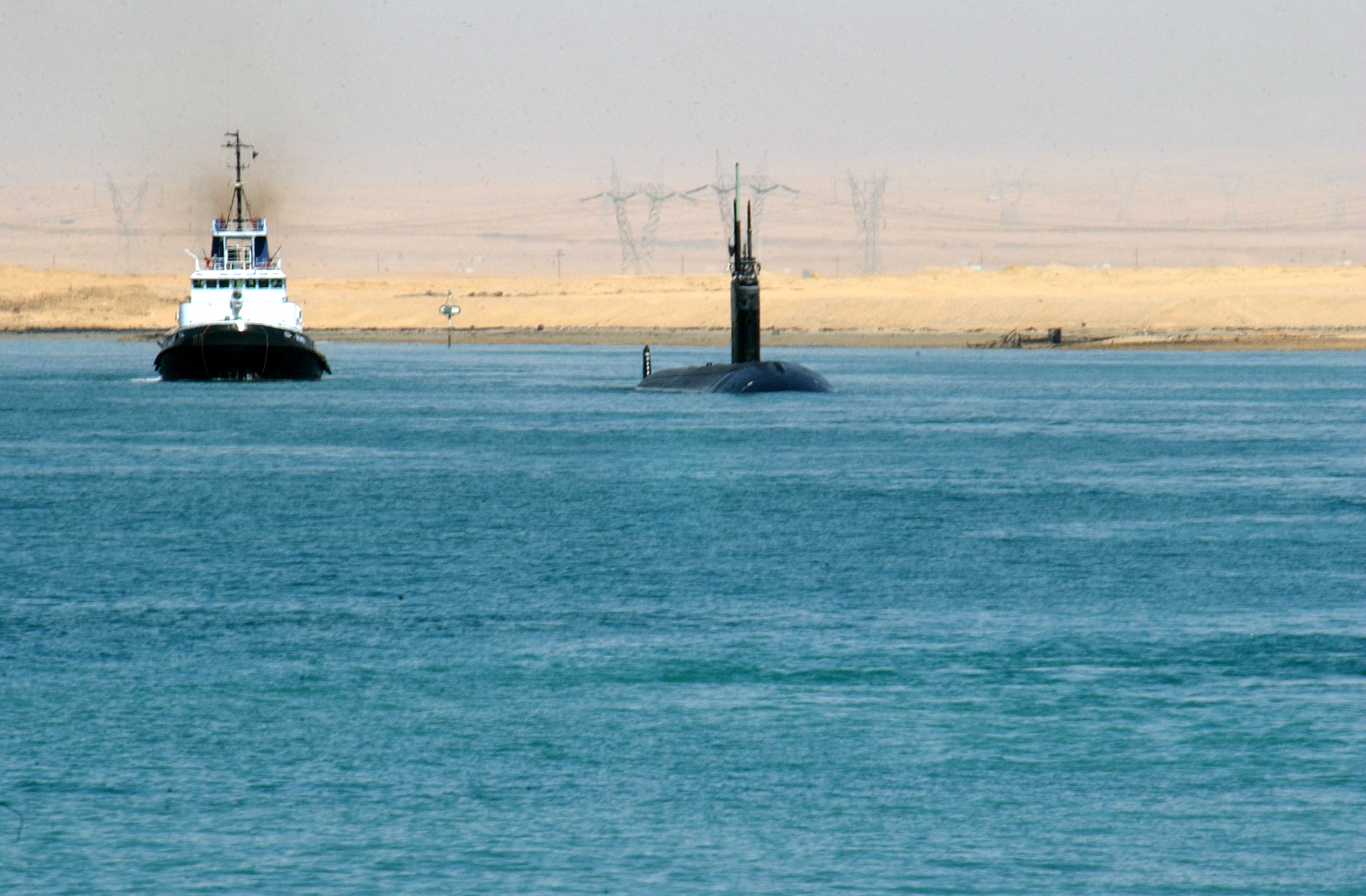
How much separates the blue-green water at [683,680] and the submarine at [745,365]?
133ft

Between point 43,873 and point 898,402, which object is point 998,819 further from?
point 898,402

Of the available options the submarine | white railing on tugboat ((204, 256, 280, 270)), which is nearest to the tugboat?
white railing on tugboat ((204, 256, 280, 270))

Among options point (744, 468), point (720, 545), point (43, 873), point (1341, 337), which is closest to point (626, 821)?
point (43, 873)

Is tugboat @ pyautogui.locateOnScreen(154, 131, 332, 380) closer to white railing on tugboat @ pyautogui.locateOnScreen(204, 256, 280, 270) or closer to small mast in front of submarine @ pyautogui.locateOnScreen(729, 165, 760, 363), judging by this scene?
white railing on tugboat @ pyautogui.locateOnScreen(204, 256, 280, 270)

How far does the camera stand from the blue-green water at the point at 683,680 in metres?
16.1

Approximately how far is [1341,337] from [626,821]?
591 feet

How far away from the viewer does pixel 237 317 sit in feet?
360

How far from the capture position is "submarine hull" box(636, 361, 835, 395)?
99.1 metres

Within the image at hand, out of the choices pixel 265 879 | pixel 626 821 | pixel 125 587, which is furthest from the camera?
pixel 125 587

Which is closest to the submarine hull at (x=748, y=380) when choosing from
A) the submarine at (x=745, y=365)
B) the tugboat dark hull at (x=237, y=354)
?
the submarine at (x=745, y=365)

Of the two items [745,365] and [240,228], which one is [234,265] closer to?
[240,228]

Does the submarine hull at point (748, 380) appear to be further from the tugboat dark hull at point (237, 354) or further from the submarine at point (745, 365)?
the tugboat dark hull at point (237, 354)

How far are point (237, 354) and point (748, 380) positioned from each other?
30139 millimetres

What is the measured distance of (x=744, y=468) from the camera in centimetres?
5750
